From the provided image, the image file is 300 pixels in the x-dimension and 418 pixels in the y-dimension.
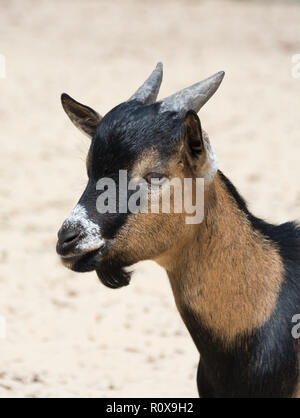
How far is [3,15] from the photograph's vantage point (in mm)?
A: 21156

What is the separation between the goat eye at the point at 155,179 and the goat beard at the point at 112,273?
47 centimetres

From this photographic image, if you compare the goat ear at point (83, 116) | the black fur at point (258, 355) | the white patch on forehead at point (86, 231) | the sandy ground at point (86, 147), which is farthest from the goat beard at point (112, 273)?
the sandy ground at point (86, 147)

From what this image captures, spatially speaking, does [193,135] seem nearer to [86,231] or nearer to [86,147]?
[86,231]

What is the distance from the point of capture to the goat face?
3609 mm

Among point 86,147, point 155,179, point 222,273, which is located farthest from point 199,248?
point 86,147

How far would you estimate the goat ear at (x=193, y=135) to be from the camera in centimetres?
346

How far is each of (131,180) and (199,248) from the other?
56cm

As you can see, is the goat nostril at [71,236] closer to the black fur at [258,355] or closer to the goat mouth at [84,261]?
the goat mouth at [84,261]

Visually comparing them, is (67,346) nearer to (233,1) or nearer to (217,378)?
(217,378)

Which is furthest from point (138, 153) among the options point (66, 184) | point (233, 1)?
point (233, 1)

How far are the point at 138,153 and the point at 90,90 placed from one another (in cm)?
1310

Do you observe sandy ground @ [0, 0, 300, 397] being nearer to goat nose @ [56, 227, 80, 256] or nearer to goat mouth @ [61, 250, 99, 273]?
goat mouth @ [61, 250, 99, 273]

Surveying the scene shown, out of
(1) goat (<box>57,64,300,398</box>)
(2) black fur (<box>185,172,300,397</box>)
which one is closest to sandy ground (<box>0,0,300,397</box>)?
(2) black fur (<box>185,172,300,397</box>)

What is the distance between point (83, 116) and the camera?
4.22 meters
